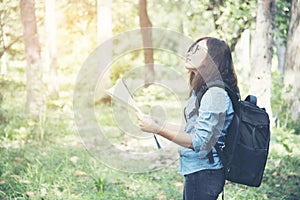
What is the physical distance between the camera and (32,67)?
7.16m

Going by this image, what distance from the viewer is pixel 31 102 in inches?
275

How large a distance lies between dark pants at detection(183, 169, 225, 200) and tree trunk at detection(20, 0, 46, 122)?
179 inches

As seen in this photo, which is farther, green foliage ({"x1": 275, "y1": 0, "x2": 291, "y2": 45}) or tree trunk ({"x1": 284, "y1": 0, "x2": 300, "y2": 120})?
green foliage ({"x1": 275, "y1": 0, "x2": 291, "y2": 45})

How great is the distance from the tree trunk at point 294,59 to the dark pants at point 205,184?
5247 millimetres

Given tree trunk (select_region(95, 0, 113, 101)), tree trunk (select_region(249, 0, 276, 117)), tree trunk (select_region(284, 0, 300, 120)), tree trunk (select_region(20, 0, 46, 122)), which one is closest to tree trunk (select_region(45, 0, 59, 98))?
tree trunk (select_region(95, 0, 113, 101))

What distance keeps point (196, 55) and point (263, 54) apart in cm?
431

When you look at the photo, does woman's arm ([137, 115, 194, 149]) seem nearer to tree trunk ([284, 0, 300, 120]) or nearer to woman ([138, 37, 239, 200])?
woman ([138, 37, 239, 200])

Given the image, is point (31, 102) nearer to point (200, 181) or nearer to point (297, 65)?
point (297, 65)

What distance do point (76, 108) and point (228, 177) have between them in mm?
7370

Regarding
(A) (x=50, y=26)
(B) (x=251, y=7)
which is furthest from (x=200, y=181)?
(A) (x=50, y=26)

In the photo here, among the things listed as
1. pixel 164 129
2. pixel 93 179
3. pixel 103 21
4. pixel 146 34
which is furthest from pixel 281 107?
pixel 146 34

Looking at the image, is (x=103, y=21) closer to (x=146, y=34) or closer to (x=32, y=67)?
(x=146, y=34)

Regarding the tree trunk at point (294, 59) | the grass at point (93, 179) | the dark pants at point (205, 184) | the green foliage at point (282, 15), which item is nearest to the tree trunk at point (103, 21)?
the green foliage at point (282, 15)

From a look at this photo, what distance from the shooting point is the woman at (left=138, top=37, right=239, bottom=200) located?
2.08 metres
